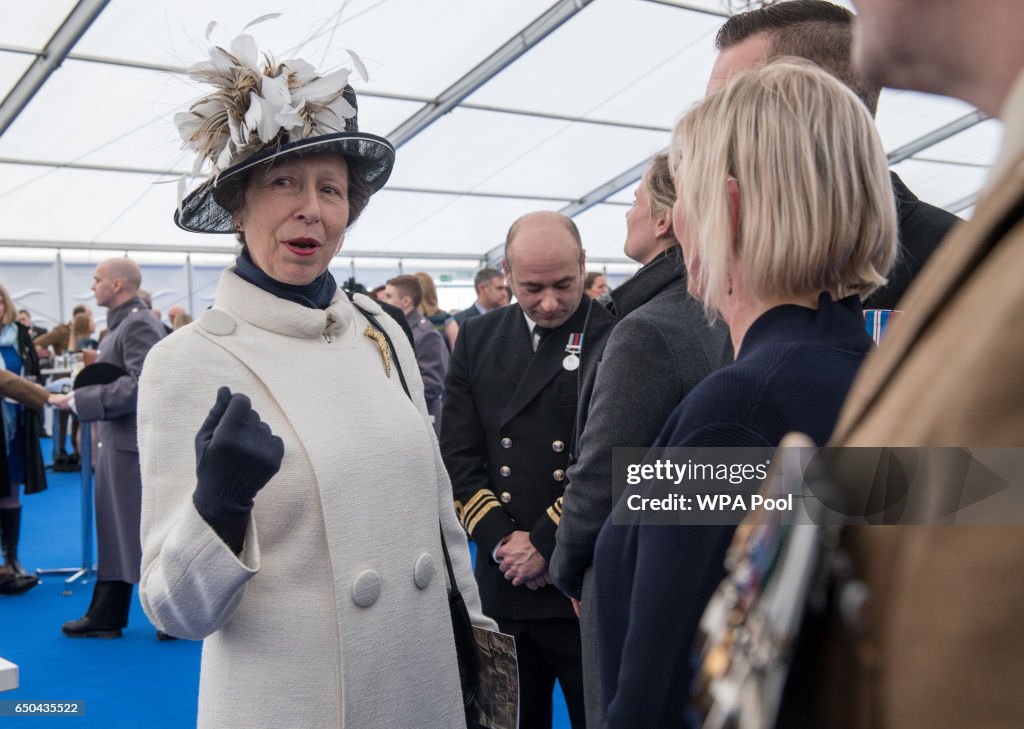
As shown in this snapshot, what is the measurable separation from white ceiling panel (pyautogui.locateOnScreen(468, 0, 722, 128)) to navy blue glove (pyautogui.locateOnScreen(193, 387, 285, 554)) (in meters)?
7.58

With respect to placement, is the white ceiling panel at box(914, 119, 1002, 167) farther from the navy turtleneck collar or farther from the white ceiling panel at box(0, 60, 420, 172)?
the navy turtleneck collar

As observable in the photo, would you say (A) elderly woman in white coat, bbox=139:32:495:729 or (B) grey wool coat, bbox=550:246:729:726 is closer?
(A) elderly woman in white coat, bbox=139:32:495:729

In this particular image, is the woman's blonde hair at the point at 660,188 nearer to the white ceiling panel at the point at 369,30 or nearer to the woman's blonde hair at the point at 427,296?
the white ceiling panel at the point at 369,30

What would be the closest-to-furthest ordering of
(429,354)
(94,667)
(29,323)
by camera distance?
1. (94,667)
2. (429,354)
3. (29,323)

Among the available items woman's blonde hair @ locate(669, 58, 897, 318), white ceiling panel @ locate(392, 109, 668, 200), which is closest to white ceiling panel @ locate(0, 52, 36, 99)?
white ceiling panel @ locate(392, 109, 668, 200)

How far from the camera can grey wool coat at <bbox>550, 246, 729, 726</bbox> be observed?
178cm

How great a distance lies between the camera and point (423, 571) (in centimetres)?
160

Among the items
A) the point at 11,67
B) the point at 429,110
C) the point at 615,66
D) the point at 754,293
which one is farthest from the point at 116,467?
the point at 615,66

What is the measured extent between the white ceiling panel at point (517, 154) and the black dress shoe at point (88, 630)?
670cm

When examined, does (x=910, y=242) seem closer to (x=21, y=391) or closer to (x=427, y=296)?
(x=21, y=391)

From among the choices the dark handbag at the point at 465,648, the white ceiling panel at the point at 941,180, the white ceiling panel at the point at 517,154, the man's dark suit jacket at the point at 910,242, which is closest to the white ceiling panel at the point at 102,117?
the white ceiling panel at the point at 517,154

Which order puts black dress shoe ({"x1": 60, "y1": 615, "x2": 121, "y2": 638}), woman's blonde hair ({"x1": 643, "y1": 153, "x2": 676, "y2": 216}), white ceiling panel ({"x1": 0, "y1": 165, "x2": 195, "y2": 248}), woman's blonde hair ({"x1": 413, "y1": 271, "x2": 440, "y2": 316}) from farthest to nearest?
1. white ceiling panel ({"x1": 0, "y1": 165, "x2": 195, "y2": 248})
2. woman's blonde hair ({"x1": 413, "y1": 271, "x2": 440, "y2": 316})
3. black dress shoe ({"x1": 60, "y1": 615, "x2": 121, "y2": 638})
4. woman's blonde hair ({"x1": 643, "y1": 153, "x2": 676, "y2": 216})

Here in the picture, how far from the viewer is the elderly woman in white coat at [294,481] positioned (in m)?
1.32

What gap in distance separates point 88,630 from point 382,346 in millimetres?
3830
